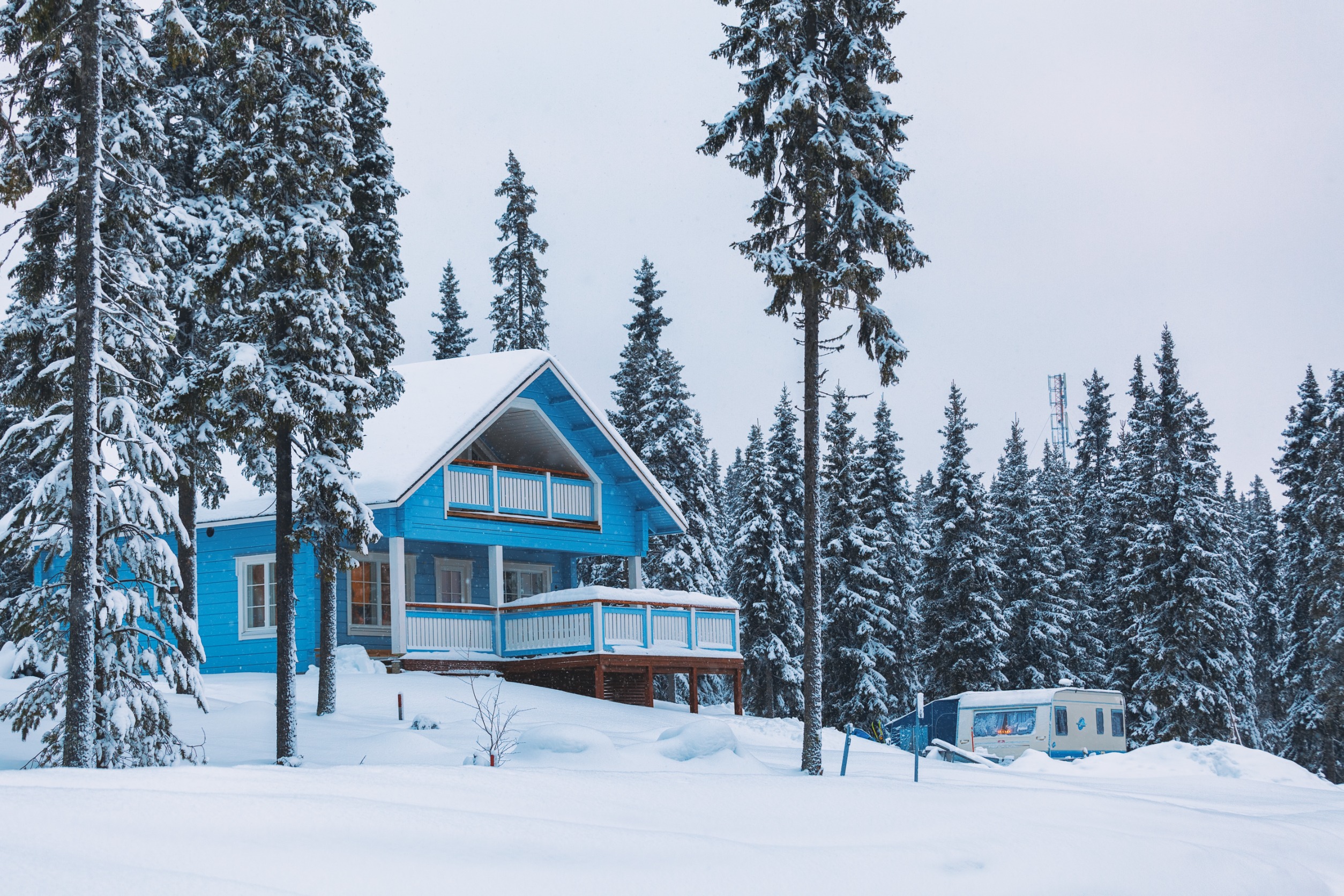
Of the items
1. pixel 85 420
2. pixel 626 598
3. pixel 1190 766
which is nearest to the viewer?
pixel 85 420

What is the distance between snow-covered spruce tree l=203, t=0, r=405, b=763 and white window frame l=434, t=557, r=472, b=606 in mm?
11689

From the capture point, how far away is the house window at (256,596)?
89.7ft

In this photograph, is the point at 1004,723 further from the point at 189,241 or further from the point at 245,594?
the point at 189,241

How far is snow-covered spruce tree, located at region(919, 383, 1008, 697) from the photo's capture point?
4503 centimetres

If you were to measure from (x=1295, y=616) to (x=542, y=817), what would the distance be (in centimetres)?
4413

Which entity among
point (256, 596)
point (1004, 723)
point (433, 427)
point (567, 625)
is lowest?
point (1004, 723)

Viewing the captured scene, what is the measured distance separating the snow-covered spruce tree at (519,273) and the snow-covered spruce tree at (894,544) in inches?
535

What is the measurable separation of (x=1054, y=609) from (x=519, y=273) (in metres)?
24.5

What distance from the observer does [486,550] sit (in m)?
30.9

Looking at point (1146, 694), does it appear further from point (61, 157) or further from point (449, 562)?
point (61, 157)

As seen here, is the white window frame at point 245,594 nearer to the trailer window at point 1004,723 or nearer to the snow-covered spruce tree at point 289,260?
the snow-covered spruce tree at point 289,260

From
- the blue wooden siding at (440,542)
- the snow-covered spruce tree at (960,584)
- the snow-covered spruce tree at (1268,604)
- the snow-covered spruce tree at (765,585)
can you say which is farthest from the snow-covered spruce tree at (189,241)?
the snow-covered spruce tree at (1268,604)

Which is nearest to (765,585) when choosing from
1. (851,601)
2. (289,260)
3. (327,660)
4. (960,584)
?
(851,601)

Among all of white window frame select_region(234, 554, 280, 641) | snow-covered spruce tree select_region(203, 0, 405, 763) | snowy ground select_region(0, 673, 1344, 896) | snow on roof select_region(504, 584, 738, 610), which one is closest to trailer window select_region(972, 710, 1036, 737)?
snow on roof select_region(504, 584, 738, 610)
